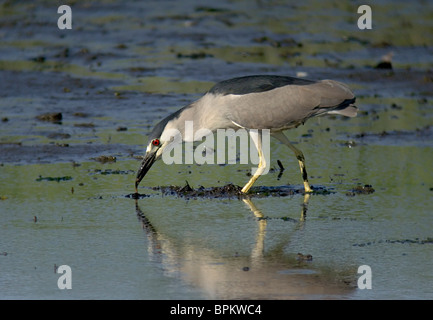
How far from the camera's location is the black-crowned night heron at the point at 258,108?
8984 mm

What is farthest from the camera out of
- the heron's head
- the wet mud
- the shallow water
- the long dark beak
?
the heron's head

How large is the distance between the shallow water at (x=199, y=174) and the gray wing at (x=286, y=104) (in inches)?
27.6

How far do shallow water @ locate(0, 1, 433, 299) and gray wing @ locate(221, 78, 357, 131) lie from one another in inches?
27.6

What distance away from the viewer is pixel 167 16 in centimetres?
2041

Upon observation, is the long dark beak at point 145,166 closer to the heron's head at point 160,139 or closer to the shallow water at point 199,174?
the heron's head at point 160,139

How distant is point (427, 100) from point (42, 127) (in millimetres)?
5846

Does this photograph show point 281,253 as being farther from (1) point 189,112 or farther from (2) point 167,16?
(2) point 167,16

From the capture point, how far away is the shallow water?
639cm

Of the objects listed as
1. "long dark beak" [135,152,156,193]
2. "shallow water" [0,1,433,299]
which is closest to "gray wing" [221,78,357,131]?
"shallow water" [0,1,433,299]

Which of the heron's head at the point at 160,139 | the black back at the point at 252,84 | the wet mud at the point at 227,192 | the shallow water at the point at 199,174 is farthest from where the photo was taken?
the black back at the point at 252,84

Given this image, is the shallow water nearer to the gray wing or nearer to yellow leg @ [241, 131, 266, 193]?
yellow leg @ [241, 131, 266, 193]

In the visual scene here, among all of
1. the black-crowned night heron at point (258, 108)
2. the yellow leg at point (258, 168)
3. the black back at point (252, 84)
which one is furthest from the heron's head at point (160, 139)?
the yellow leg at point (258, 168)
